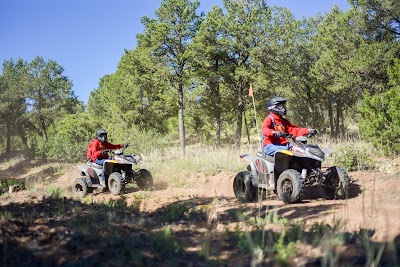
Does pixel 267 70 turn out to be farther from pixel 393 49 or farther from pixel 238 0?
pixel 393 49

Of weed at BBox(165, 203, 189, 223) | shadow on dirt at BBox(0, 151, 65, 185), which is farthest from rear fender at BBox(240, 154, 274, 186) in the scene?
shadow on dirt at BBox(0, 151, 65, 185)

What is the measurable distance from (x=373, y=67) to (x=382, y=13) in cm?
261

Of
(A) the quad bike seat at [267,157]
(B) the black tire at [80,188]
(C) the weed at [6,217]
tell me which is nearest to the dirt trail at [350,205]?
(B) the black tire at [80,188]

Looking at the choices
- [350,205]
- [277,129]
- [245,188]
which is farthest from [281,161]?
[350,205]

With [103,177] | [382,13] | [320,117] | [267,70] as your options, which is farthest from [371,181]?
[320,117]

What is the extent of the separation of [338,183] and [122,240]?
14.8 feet

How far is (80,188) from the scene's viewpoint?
35.5ft

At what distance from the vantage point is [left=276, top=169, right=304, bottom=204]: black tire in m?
6.34

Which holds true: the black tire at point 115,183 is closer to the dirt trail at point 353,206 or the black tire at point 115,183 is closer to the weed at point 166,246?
the dirt trail at point 353,206

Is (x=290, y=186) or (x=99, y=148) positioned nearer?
(x=290, y=186)

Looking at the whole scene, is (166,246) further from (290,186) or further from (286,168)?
(286,168)

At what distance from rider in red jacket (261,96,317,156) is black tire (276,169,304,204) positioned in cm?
59

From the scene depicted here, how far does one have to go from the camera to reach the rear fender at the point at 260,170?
7207 mm

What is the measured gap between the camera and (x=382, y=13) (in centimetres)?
1628
